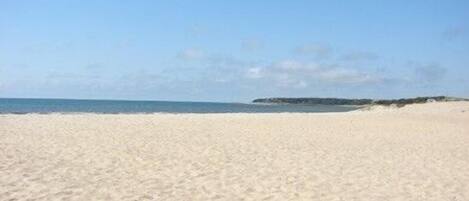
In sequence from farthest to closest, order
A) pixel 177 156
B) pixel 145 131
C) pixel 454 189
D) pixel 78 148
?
pixel 145 131
pixel 78 148
pixel 177 156
pixel 454 189

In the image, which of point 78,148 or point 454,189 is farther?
point 78,148

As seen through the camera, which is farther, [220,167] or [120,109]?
→ [120,109]

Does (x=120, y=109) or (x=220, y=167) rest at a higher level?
(x=120, y=109)

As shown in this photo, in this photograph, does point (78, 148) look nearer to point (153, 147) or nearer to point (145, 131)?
point (153, 147)

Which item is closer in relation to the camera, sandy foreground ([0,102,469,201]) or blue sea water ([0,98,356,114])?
sandy foreground ([0,102,469,201])

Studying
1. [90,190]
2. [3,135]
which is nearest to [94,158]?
[90,190]

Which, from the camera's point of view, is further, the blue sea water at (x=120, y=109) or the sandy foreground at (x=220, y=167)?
the blue sea water at (x=120, y=109)

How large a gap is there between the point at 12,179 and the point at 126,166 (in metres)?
2.54

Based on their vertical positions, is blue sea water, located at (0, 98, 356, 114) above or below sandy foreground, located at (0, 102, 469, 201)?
above

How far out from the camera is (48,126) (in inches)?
845

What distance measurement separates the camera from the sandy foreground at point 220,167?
9.02 meters

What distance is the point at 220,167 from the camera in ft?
38.4

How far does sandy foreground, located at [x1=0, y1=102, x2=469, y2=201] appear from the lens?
9.02 m

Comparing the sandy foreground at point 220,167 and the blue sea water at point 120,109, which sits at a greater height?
the blue sea water at point 120,109
